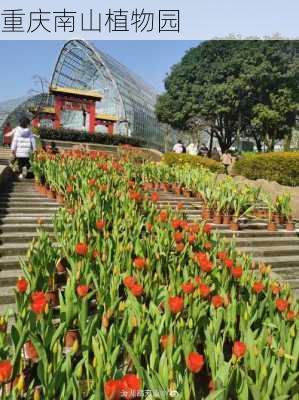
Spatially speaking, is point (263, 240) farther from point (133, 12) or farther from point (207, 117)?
point (207, 117)

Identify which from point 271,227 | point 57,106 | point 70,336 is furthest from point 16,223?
point 57,106

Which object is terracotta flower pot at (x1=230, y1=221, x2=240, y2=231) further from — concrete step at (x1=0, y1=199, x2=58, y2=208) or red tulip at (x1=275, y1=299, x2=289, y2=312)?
red tulip at (x1=275, y1=299, x2=289, y2=312)

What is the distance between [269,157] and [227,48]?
2024 centimetres

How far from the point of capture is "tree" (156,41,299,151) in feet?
101

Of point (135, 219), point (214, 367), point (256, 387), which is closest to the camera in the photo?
point (256, 387)

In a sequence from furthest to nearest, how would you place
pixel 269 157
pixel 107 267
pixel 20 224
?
pixel 269 157
pixel 20 224
pixel 107 267

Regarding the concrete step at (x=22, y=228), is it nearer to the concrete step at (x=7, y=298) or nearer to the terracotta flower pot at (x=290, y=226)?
the concrete step at (x=7, y=298)

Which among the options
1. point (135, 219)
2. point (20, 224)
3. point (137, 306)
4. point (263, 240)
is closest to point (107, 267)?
point (137, 306)

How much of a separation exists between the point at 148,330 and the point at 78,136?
823 inches

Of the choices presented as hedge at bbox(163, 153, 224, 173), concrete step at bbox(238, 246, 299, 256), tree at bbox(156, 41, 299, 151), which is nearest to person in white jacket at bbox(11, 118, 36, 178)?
concrete step at bbox(238, 246, 299, 256)

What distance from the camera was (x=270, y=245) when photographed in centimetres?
724

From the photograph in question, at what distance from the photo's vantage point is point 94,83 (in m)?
53.6

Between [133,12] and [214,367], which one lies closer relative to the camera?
[214,367]

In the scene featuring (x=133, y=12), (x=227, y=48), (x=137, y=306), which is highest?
(x=227, y=48)
